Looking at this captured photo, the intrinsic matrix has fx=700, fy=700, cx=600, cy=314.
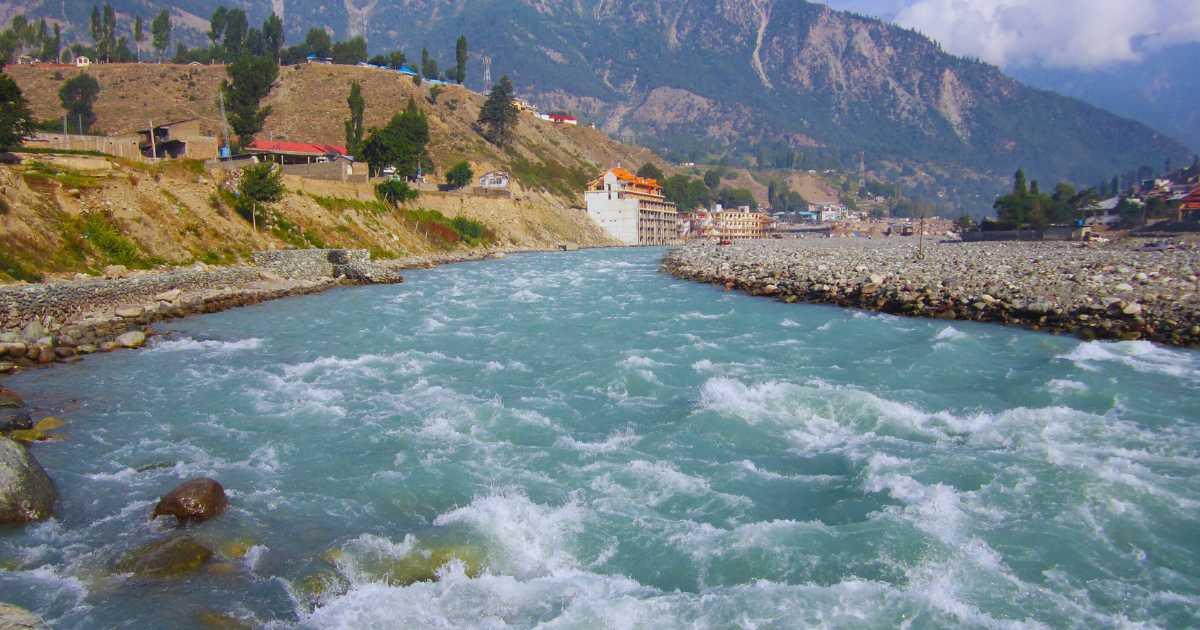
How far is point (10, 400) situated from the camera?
14586mm

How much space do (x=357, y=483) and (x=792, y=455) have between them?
7.22 metres

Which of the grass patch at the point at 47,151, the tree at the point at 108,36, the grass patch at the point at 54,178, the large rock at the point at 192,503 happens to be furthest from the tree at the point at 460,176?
the tree at the point at 108,36

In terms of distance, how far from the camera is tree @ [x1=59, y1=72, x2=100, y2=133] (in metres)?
89.7

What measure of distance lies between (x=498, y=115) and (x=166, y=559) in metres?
119

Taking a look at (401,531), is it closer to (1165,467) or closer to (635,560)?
(635,560)

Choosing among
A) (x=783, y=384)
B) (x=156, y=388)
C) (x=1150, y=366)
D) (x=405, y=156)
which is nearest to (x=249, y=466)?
(x=156, y=388)

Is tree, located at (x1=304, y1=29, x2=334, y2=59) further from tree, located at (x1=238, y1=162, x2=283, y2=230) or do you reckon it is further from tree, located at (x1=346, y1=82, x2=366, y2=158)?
tree, located at (x1=238, y1=162, x2=283, y2=230)

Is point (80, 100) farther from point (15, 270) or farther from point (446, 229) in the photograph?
point (15, 270)

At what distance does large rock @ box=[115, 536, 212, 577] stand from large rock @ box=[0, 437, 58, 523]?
7.55 feet

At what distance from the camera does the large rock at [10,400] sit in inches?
564

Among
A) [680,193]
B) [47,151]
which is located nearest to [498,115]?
[680,193]

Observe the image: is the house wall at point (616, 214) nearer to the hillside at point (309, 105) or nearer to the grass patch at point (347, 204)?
Answer: the hillside at point (309, 105)

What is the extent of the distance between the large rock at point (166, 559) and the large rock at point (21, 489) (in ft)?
7.55

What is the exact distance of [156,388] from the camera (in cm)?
1658
